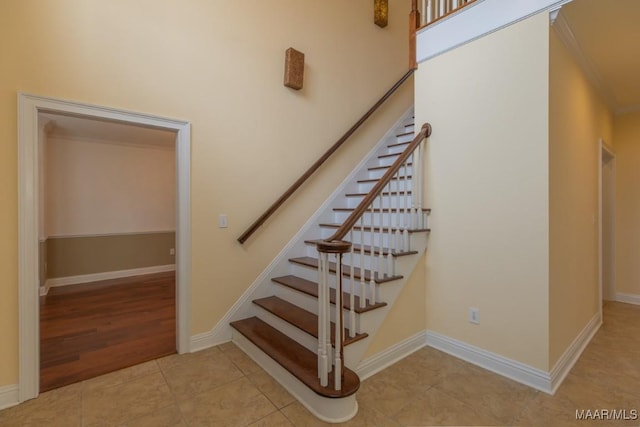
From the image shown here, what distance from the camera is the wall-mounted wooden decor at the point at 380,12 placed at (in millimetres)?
3828

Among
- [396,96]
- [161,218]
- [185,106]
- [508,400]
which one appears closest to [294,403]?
[508,400]

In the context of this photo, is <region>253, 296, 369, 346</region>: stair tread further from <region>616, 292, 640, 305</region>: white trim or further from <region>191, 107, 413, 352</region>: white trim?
<region>616, 292, 640, 305</region>: white trim

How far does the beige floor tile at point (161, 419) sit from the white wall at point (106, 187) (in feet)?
13.3

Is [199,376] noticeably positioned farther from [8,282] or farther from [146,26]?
[146,26]

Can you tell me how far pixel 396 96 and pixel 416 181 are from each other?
2071 millimetres

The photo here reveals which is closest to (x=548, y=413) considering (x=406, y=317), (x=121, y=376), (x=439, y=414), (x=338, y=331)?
(x=439, y=414)

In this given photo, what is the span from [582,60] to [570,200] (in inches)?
46.2

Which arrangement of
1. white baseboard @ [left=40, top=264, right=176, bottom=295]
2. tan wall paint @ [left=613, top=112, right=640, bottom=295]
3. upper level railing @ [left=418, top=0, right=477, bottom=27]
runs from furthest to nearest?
white baseboard @ [left=40, top=264, right=176, bottom=295]
tan wall paint @ [left=613, top=112, right=640, bottom=295]
upper level railing @ [left=418, top=0, right=477, bottom=27]

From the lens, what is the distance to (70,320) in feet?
10.4

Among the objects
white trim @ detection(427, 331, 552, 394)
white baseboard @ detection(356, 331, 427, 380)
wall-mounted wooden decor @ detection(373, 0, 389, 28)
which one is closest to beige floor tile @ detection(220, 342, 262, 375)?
white baseboard @ detection(356, 331, 427, 380)

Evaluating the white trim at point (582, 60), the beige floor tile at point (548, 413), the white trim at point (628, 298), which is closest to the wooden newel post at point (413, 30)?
the white trim at point (582, 60)

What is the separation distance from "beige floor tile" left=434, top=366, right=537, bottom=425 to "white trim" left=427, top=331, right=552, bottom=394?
54mm

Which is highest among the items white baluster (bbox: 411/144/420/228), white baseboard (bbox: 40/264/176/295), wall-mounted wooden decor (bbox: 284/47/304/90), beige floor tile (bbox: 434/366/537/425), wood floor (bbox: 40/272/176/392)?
wall-mounted wooden decor (bbox: 284/47/304/90)

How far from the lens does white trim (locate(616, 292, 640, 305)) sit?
11.9ft
